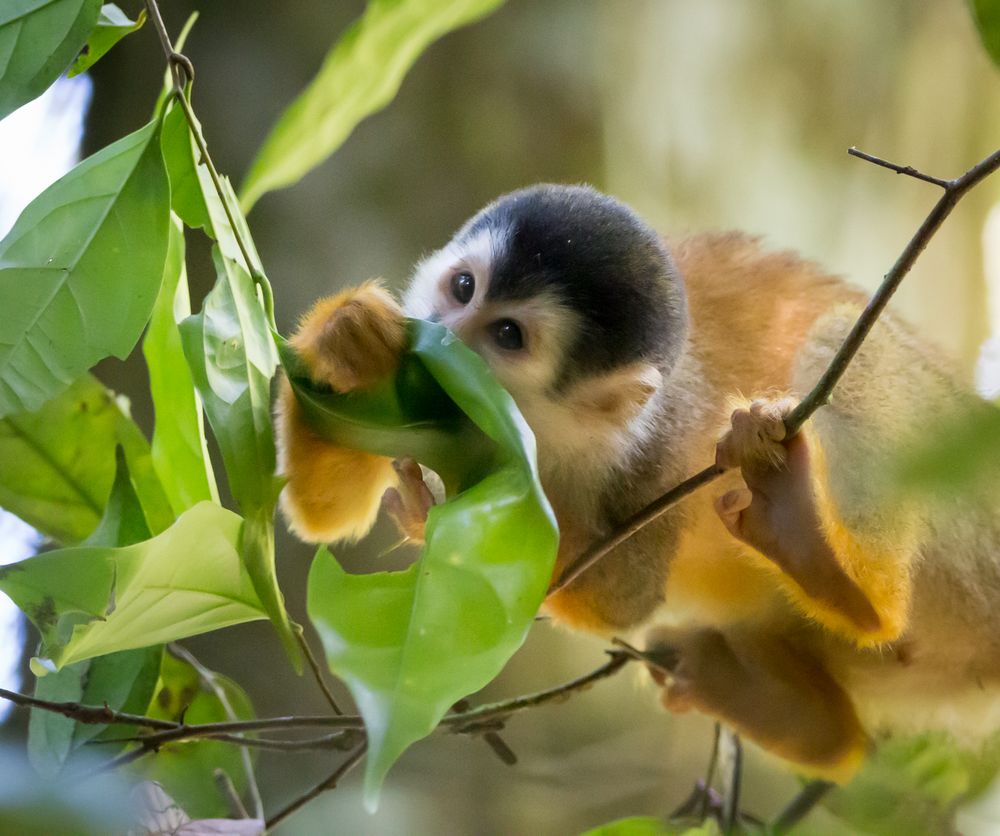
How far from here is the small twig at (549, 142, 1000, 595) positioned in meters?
0.77

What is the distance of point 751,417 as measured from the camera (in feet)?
3.84

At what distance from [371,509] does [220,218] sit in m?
0.67

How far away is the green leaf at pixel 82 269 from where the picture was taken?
87 cm

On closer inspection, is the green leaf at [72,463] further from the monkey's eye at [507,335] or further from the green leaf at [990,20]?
the green leaf at [990,20]

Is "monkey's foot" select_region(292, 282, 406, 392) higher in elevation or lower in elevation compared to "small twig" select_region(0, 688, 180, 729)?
higher

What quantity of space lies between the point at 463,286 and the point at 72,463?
55 cm

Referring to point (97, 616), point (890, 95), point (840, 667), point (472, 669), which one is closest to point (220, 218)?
point (97, 616)

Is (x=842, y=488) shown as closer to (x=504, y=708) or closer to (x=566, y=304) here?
(x=566, y=304)

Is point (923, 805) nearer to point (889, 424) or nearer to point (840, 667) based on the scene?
point (840, 667)

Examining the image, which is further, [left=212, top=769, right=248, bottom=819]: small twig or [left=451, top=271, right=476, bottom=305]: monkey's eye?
[left=451, top=271, right=476, bottom=305]: monkey's eye

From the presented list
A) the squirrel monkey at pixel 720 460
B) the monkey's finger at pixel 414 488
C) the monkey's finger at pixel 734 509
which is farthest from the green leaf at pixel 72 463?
the monkey's finger at pixel 734 509

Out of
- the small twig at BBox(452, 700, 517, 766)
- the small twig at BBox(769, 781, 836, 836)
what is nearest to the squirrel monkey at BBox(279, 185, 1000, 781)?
the small twig at BBox(769, 781, 836, 836)

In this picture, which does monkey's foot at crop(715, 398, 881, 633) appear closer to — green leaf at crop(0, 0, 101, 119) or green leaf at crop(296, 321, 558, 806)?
green leaf at crop(296, 321, 558, 806)

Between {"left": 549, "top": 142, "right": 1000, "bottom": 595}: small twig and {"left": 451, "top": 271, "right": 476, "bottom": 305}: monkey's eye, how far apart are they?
0.49m
